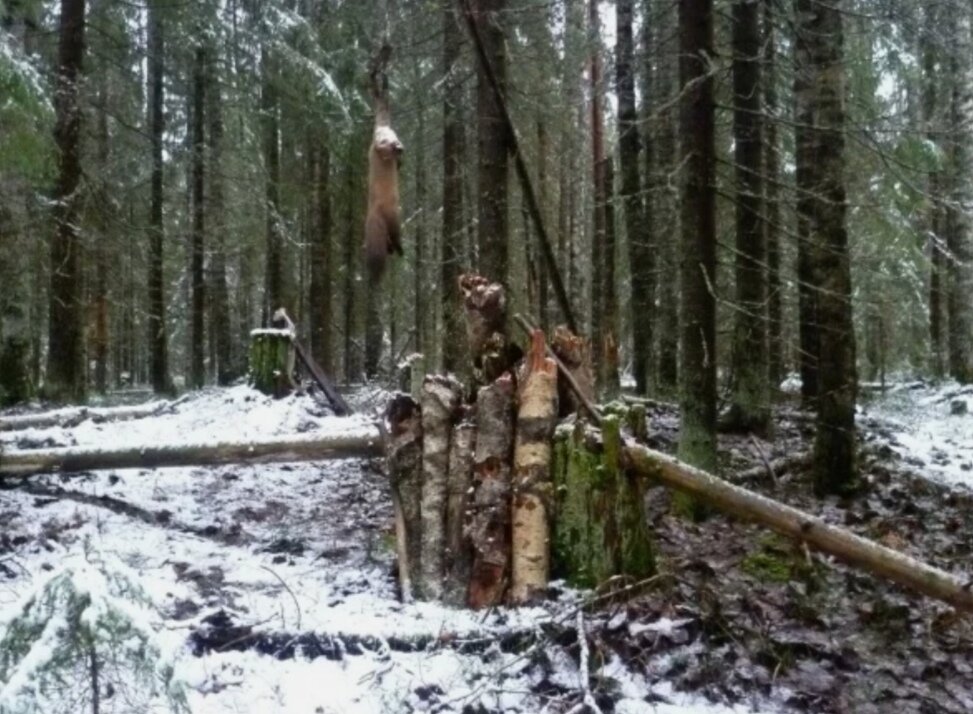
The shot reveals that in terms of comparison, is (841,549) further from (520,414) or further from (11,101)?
(11,101)

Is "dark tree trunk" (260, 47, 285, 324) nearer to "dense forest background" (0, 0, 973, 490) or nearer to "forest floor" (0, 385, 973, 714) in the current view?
"dense forest background" (0, 0, 973, 490)

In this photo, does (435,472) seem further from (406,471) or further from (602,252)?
(602,252)

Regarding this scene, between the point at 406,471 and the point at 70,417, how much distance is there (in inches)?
234

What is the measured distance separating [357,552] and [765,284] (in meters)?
6.64

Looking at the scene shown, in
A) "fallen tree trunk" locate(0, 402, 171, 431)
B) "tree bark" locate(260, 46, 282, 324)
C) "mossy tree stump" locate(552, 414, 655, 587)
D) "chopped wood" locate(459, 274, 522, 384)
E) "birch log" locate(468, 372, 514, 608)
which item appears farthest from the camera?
"tree bark" locate(260, 46, 282, 324)

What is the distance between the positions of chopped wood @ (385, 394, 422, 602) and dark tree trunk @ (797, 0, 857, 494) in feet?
12.9

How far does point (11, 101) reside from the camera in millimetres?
8211

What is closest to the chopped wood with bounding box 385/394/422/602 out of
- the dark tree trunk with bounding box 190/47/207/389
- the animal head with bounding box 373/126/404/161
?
the animal head with bounding box 373/126/404/161

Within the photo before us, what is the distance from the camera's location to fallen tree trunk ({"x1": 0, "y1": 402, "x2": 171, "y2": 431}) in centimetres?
992

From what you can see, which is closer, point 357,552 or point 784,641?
point 784,641

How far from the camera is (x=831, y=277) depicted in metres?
8.17

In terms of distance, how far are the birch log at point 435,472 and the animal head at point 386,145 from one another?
4.95 feet

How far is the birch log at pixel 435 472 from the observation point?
5.79 m

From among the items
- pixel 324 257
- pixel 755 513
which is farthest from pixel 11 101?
pixel 324 257
